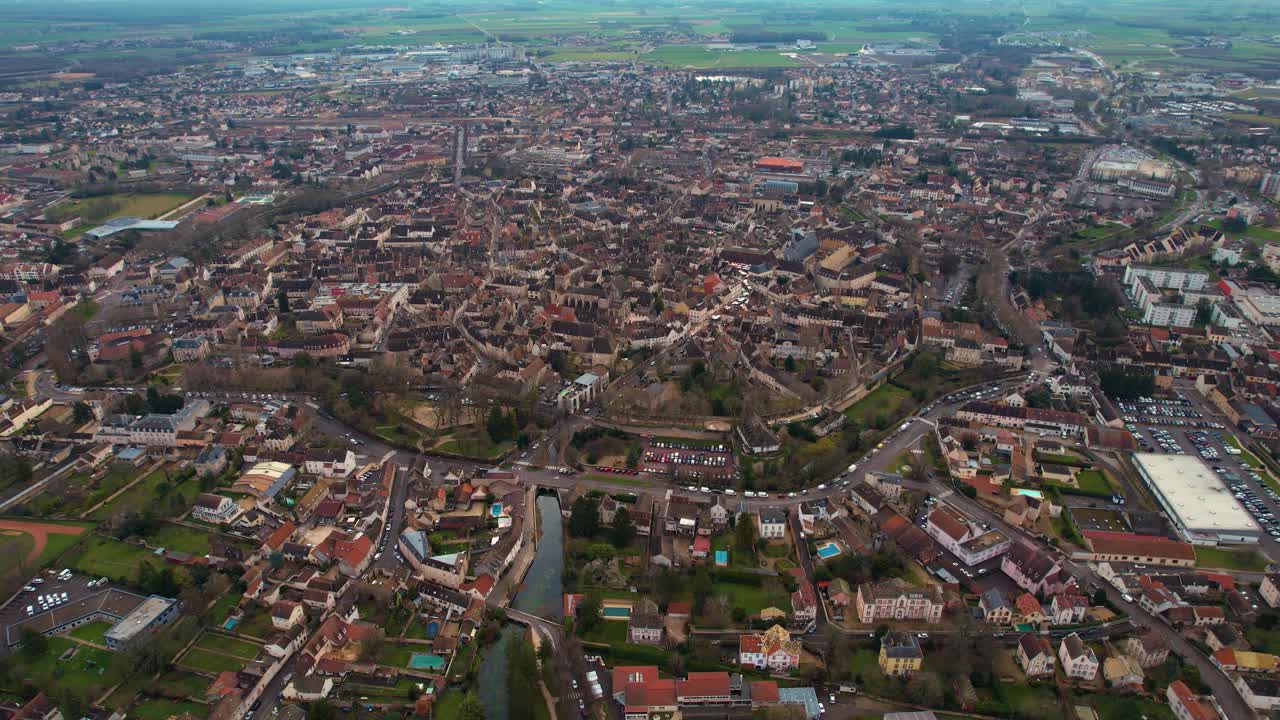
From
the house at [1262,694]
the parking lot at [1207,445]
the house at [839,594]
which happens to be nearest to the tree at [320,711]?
the house at [839,594]

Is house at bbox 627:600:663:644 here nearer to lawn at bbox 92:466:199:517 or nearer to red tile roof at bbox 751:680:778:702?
red tile roof at bbox 751:680:778:702

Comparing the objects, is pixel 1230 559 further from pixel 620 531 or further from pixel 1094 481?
pixel 620 531

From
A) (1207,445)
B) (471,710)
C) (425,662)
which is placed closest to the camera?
(471,710)

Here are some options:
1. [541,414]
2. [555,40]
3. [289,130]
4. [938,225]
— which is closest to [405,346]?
[541,414]

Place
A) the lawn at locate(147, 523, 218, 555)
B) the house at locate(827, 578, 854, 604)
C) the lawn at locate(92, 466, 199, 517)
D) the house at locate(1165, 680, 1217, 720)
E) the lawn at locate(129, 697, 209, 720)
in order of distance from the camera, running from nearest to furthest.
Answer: the house at locate(1165, 680, 1217, 720) → the lawn at locate(129, 697, 209, 720) → the house at locate(827, 578, 854, 604) → the lawn at locate(147, 523, 218, 555) → the lawn at locate(92, 466, 199, 517)

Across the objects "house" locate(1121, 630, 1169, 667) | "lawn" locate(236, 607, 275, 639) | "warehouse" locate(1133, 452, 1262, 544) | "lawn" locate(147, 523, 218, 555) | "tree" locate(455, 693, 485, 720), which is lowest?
"lawn" locate(236, 607, 275, 639)

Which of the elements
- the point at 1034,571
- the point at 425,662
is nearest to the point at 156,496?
the point at 425,662

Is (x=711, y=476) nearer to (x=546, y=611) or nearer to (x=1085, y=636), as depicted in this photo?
(x=546, y=611)

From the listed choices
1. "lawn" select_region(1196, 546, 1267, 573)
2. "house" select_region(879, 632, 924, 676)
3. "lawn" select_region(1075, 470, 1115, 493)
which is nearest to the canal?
"house" select_region(879, 632, 924, 676)
